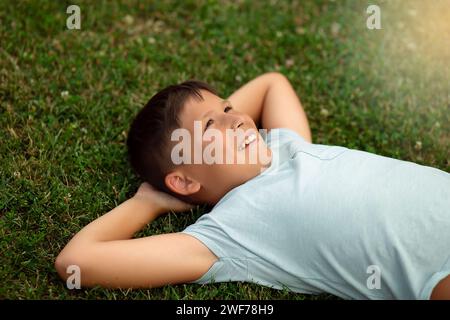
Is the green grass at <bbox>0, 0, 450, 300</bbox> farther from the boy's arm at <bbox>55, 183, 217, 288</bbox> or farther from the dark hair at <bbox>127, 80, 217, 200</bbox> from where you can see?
the dark hair at <bbox>127, 80, 217, 200</bbox>

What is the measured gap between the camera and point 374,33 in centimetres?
429

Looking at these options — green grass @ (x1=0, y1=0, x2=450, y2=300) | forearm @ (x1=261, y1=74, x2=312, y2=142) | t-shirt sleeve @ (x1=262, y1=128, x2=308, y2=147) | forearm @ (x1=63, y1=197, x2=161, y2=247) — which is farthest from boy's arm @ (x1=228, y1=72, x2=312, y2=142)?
forearm @ (x1=63, y1=197, x2=161, y2=247)

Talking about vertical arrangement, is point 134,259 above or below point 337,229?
below

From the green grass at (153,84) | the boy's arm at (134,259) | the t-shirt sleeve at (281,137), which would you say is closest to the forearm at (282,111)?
the t-shirt sleeve at (281,137)

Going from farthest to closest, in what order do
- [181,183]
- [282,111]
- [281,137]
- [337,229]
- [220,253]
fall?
[282,111]
[281,137]
[181,183]
[220,253]
[337,229]

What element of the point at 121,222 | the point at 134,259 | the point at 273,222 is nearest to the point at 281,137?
the point at 273,222

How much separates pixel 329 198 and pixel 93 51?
86.1 inches

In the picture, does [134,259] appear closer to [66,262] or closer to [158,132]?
[66,262]

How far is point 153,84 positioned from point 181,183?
3.99 feet

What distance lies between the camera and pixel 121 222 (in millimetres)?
2652

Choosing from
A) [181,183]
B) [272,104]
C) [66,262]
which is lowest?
[66,262]

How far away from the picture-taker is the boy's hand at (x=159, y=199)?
279cm

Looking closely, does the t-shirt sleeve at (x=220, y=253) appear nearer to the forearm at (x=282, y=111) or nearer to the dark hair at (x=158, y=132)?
the dark hair at (x=158, y=132)

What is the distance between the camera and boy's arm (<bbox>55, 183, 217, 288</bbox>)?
93.7 inches
